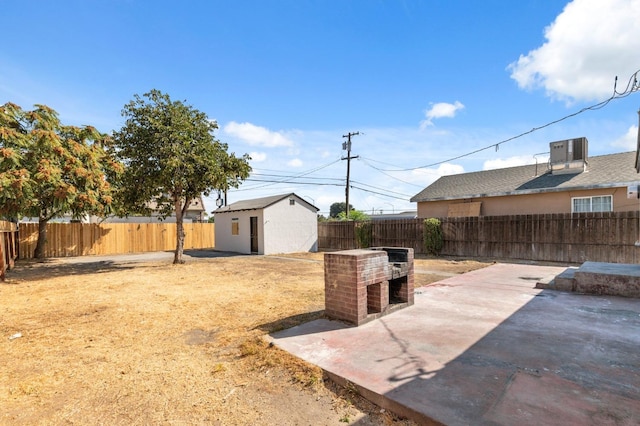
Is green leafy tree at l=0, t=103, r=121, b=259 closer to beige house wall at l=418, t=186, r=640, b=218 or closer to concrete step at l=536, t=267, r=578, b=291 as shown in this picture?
concrete step at l=536, t=267, r=578, b=291

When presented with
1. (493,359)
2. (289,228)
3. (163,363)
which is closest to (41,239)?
(289,228)

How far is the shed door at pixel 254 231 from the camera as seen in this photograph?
18.2 m

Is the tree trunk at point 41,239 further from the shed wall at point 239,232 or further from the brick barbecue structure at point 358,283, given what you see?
the brick barbecue structure at point 358,283

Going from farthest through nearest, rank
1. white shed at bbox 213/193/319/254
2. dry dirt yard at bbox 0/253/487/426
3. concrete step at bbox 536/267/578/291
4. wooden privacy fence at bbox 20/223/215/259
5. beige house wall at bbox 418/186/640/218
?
white shed at bbox 213/193/319/254 < wooden privacy fence at bbox 20/223/215/259 < beige house wall at bbox 418/186/640/218 < concrete step at bbox 536/267/578/291 < dry dirt yard at bbox 0/253/487/426

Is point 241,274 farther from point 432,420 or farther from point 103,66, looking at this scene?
point 432,420

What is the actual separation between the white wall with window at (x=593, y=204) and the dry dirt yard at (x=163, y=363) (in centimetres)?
1297

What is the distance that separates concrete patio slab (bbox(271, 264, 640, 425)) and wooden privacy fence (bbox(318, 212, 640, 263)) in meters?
6.84

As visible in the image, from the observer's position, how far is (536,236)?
12.2 m

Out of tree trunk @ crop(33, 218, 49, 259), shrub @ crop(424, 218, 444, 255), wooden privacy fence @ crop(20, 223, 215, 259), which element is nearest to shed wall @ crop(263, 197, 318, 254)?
shrub @ crop(424, 218, 444, 255)

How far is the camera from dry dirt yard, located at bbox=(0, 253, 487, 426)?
255 centimetres

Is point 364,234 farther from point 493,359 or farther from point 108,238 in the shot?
point 108,238

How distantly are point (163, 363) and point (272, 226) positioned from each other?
1444 cm

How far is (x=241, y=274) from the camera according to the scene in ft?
33.2

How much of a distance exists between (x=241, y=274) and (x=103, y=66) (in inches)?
292
